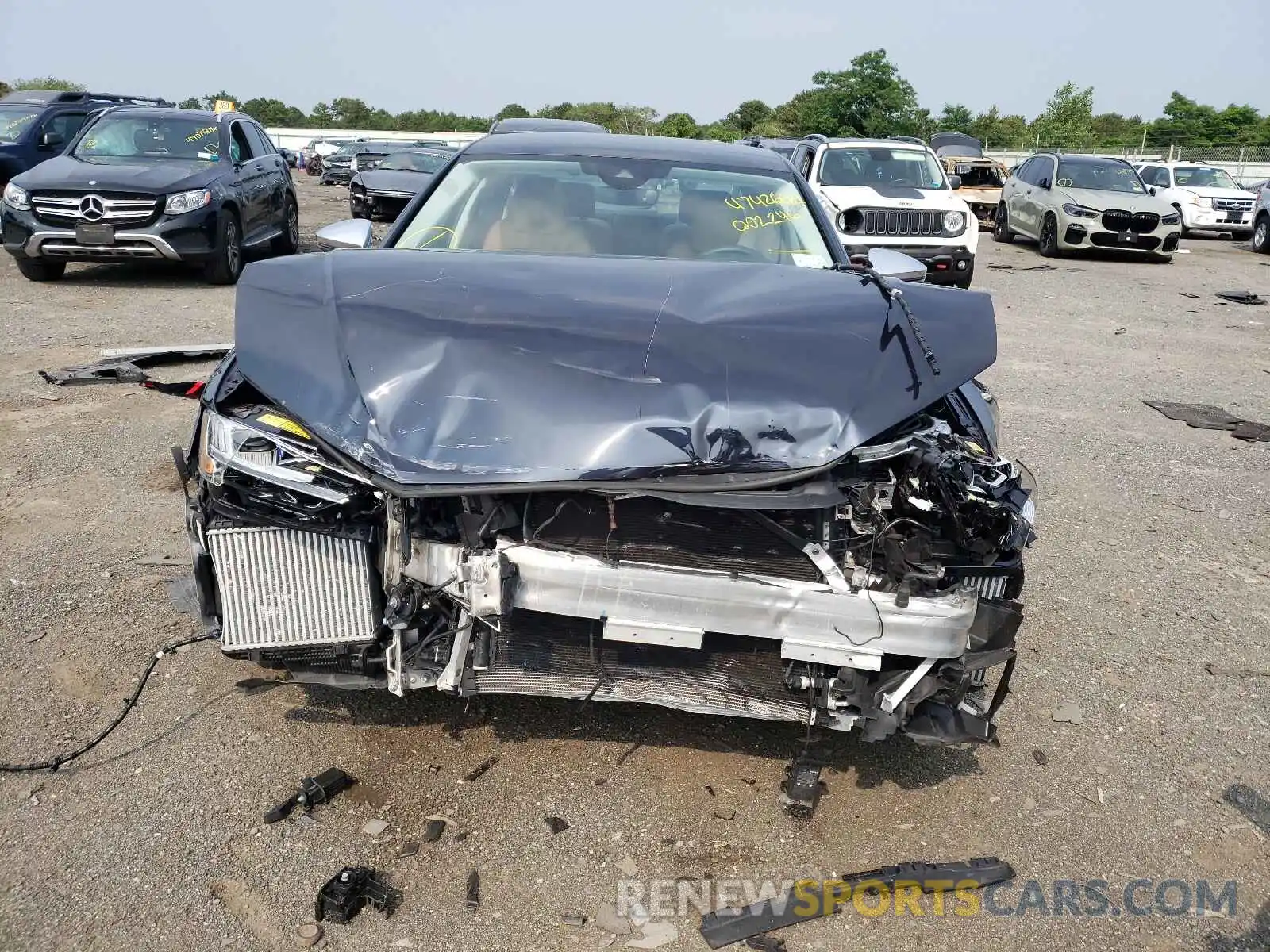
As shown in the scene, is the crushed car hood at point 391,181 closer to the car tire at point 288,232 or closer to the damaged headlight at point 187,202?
the car tire at point 288,232

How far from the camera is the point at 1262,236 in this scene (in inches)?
787

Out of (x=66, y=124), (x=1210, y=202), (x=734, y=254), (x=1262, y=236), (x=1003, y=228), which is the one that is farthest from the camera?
(x=1210, y=202)

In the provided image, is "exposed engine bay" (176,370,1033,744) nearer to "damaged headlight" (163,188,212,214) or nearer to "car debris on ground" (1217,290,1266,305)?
"damaged headlight" (163,188,212,214)

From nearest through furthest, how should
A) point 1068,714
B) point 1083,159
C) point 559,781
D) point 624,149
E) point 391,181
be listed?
1. point 559,781
2. point 1068,714
3. point 624,149
4. point 391,181
5. point 1083,159

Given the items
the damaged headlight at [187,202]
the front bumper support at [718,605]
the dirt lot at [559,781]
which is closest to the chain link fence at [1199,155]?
the damaged headlight at [187,202]

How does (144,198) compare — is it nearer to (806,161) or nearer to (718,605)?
(806,161)

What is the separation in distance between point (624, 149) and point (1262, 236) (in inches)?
791

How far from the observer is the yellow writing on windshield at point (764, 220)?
4.16 meters

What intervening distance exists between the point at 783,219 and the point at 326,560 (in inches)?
97.9

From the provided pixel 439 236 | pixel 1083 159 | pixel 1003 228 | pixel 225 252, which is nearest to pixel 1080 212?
pixel 1083 159

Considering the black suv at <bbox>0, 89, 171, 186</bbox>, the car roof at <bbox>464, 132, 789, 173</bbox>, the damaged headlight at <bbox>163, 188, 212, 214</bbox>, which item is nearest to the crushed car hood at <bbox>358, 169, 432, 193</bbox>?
the black suv at <bbox>0, 89, 171, 186</bbox>

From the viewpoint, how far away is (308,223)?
18.3 m

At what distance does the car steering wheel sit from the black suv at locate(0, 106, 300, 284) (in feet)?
26.3

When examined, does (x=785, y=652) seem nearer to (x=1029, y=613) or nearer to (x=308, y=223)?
(x=1029, y=613)
